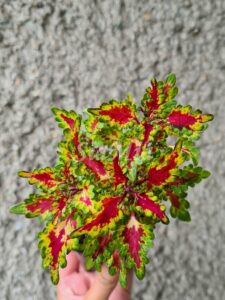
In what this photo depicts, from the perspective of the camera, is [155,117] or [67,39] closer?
[155,117]

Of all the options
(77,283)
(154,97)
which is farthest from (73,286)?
(154,97)

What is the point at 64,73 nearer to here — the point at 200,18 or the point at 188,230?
the point at 200,18

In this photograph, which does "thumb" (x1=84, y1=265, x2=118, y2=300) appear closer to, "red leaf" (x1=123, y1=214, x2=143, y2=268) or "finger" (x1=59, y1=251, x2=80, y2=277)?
"red leaf" (x1=123, y1=214, x2=143, y2=268)

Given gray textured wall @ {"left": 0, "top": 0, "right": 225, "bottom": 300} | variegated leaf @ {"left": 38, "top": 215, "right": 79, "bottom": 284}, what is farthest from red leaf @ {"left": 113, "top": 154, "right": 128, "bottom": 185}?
gray textured wall @ {"left": 0, "top": 0, "right": 225, "bottom": 300}

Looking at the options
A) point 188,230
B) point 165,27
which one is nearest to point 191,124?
point 188,230

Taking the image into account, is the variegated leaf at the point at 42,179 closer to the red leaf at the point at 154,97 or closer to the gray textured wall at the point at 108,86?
the red leaf at the point at 154,97

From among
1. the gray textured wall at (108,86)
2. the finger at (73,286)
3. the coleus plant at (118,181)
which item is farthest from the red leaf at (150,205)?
the gray textured wall at (108,86)
